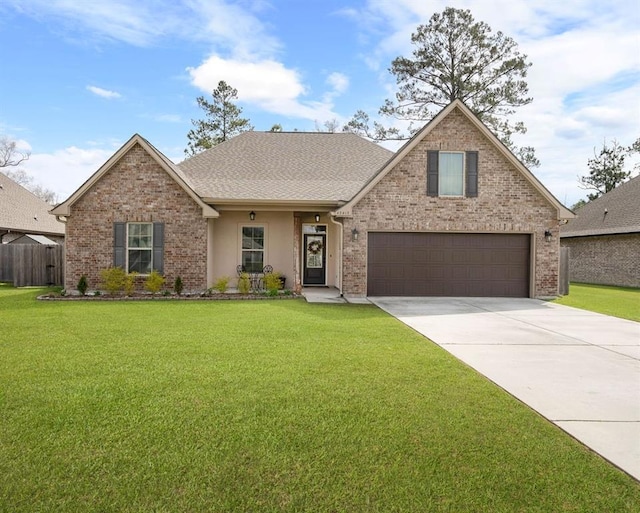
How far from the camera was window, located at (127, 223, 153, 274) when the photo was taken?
14.2 m

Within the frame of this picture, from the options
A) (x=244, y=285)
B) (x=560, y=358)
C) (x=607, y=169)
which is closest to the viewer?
(x=560, y=358)

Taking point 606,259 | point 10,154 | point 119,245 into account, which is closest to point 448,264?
point 119,245

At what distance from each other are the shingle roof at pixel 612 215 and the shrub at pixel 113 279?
20.6 meters

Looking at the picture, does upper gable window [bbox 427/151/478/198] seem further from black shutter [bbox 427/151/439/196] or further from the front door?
the front door

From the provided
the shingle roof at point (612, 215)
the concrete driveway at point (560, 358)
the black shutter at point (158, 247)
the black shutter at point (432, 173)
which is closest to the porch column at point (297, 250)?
the concrete driveway at point (560, 358)

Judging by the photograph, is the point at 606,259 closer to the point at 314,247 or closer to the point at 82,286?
the point at 314,247

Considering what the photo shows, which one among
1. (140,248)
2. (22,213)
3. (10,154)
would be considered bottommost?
(140,248)

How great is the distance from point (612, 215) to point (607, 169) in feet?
67.1

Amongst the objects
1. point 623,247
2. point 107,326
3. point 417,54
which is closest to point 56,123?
point 107,326

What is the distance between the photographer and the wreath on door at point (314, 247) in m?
16.7

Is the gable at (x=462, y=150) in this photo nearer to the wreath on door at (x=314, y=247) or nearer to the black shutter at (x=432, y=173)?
the black shutter at (x=432, y=173)

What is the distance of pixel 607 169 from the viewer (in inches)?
1549

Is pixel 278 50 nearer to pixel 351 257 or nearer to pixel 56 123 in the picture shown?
pixel 351 257

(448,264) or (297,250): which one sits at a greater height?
(297,250)
